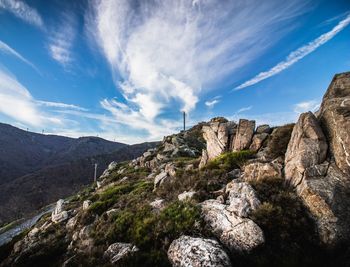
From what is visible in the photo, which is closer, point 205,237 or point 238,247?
point 238,247

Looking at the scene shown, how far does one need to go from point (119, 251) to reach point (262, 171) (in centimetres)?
775

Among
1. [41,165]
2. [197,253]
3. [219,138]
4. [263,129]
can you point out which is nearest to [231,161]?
[263,129]

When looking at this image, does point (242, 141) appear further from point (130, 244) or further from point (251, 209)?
point (130, 244)

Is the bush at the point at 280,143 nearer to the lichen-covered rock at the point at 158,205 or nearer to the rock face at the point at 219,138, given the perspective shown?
the rock face at the point at 219,138

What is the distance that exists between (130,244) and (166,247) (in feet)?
5.47

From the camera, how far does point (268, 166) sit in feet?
34.2

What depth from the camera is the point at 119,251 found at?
791 cm

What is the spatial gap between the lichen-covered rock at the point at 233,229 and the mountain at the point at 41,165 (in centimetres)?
6031

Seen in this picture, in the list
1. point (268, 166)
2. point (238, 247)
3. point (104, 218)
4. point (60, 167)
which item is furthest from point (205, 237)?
point (60, 167)

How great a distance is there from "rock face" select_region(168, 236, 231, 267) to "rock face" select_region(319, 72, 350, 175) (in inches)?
238

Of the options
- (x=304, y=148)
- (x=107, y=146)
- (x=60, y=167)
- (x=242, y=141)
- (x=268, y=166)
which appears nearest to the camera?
(x=304, y=148)

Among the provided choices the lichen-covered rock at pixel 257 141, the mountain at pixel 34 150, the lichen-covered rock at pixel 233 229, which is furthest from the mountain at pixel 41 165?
the lichen-covered rock at pixel 233 229

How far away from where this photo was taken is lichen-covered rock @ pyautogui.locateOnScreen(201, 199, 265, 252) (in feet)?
21.9

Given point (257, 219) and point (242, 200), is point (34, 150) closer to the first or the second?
point (242, 200)
